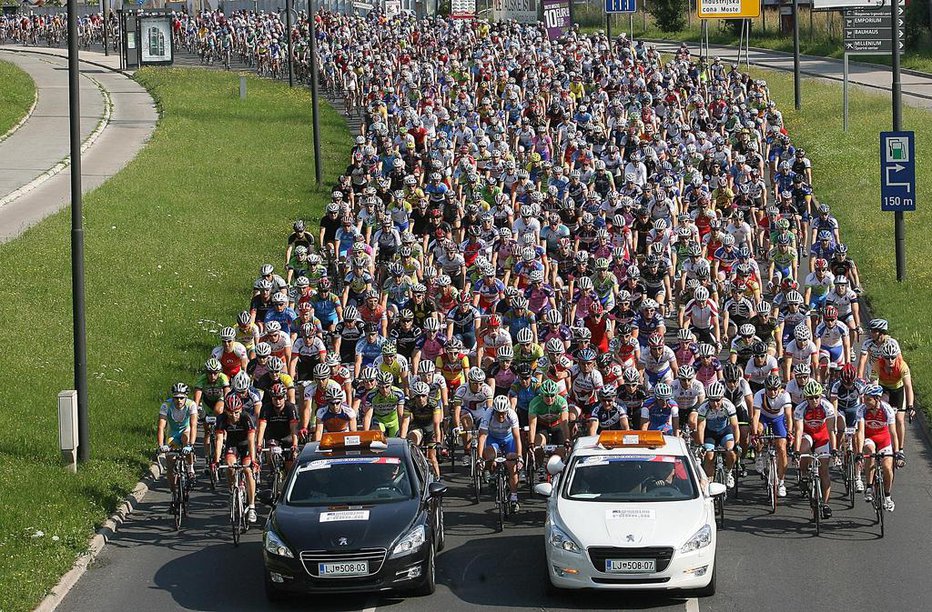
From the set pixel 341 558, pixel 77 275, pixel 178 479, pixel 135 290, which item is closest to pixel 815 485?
pixel 341 558

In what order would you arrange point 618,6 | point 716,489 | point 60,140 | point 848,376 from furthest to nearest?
point 618,6
point 60,140
point 848,376
point 716,489

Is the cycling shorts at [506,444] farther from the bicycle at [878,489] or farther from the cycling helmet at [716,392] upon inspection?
the bicycle at [878,489]

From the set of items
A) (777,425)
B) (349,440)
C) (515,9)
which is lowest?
(777,425)

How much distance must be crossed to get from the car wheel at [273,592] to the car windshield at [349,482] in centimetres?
100

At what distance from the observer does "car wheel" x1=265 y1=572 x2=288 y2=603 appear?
1455 cm

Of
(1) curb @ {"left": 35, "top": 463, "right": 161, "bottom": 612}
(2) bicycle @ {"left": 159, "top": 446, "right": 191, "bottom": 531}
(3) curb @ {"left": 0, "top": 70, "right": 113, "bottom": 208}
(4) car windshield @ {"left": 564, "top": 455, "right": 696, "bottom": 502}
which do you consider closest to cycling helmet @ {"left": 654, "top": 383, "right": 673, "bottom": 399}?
(4) car windshield @ {"left": 564, "top": 455, "right": 696, "bottom": 502}

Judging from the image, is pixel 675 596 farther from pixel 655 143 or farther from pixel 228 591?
pixel 655 143

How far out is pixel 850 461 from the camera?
17.7m

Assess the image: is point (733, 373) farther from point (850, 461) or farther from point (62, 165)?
point (62, 165)

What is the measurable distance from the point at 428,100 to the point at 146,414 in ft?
58.5

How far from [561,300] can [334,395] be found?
8110mm

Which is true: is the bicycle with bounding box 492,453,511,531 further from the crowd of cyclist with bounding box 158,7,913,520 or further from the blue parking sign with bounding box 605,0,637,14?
the blue parking sign with bounding box 605,0,637,14

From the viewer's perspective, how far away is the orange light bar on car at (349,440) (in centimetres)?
1617

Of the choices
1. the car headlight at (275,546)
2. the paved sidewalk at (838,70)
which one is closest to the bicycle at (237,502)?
the car headlight at (275,546)
